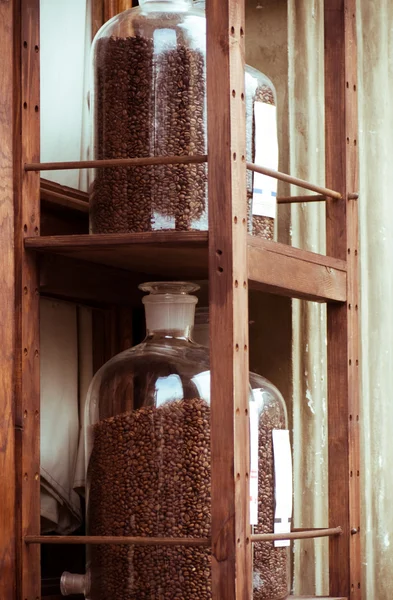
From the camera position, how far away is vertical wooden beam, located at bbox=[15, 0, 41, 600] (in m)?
1.48

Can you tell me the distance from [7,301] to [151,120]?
1.05 ft

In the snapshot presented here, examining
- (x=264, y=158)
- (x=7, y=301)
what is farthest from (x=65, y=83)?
(x=7, y=301)

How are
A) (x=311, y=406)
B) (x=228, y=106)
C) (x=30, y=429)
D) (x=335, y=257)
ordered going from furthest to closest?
(x=311, y=406)
(x=335, y=257)
(x=30, y=429)
(x=228, y=106)

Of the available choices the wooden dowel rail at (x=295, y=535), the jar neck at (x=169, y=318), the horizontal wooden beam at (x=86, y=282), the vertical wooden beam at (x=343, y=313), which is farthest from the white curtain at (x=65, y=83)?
the wooden dowel rail at (x=295, y=535)

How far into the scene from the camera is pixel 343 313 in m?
1.75

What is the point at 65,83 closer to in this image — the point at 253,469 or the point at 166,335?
the point at 166,335

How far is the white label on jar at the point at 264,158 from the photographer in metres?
1.62

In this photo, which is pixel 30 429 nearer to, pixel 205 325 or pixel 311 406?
pixel 205 325

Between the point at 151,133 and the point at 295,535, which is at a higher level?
the point at 151,133

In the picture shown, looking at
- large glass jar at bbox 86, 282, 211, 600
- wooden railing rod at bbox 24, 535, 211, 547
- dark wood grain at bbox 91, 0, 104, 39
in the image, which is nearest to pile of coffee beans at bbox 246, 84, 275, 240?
large glass jar at bbox 86, 282, 211, 600

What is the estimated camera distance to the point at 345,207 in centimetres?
176

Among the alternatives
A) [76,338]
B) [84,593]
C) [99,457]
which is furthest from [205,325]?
[84,593]

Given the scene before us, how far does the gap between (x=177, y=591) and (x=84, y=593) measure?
172 millimetres

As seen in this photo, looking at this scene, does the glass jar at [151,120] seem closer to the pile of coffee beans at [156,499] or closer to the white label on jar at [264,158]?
the white label on jar at [264,158]
